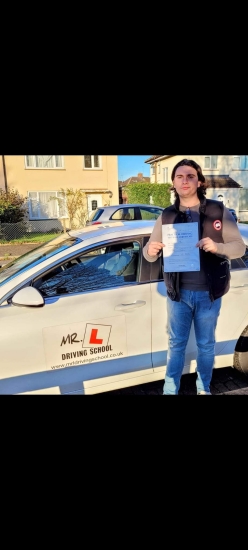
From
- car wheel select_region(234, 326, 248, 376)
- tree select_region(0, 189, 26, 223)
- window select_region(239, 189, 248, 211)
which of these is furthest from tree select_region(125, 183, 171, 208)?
car wheel select_region(234, 326, 248, 376)

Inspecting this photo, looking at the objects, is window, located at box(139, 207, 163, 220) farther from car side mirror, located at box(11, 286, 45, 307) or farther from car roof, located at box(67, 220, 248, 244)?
car side mirror, located at box(11, 286, 45, 307)

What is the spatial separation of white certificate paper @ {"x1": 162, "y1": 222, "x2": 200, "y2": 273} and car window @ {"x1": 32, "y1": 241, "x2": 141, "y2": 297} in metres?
0.46

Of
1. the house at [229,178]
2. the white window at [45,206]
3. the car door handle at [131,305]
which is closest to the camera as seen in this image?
the car door handle at [131,305]

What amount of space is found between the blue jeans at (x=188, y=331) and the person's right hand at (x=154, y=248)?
30 centimetres

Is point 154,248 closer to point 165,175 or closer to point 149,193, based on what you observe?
point 149,193

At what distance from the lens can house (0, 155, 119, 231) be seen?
15672 millimetres

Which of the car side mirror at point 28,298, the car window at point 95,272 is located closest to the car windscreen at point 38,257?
the car window at point 95,272

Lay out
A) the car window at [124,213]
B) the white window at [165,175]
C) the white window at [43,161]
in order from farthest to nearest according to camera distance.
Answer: the white window at [165,175] → the white window at [43,161] → the car window at [124,213]

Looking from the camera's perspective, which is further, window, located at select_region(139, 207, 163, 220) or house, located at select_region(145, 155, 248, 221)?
house, located at select_region(145, 155, 248, 221)

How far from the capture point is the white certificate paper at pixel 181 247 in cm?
188

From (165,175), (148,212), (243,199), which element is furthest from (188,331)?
(165,175)

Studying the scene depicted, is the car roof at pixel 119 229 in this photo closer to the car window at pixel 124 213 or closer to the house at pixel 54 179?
the car window at pixel 124 213
